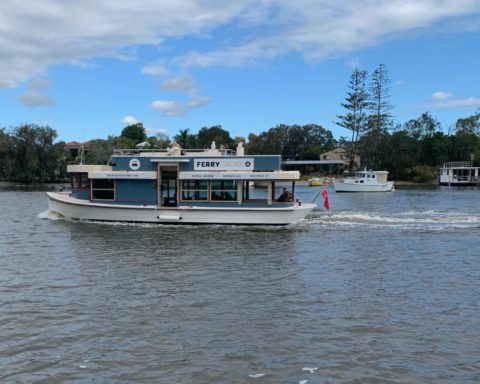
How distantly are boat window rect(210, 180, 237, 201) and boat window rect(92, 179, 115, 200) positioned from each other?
5.85m

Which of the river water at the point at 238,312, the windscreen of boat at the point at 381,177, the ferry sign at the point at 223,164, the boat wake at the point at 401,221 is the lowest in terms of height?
the river water at the point at 238,312

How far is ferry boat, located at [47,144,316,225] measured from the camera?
2844 cm

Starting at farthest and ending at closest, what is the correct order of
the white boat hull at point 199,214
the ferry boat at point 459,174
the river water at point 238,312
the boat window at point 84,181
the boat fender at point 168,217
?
the ferry boat at point 459,174, the boat window at point 84,181, the boat fender at point 168,217, the white boat hull at point 199,214, the river water at point 238,312

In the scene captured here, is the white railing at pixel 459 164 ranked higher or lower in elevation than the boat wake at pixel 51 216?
higher

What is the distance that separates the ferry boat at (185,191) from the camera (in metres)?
28.4

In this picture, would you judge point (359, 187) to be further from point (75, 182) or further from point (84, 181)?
point (75, 182)

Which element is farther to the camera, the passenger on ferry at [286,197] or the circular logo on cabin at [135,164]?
the circular logo on cabin at [135,164]

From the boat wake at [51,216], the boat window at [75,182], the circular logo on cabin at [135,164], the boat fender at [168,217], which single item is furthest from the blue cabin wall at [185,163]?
the boat wake at [51,216]

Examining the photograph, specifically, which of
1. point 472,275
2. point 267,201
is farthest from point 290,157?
point 472,275

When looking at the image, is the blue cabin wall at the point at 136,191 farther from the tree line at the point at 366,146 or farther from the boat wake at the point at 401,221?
the tree line at the point at 366,146

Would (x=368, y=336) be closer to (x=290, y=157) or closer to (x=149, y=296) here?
(x=149, y=296)

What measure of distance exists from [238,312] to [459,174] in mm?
109788

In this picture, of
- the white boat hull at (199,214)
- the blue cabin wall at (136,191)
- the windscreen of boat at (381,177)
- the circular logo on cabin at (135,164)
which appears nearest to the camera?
the white boat hull at (199,214)

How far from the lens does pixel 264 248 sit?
21.0 metres
